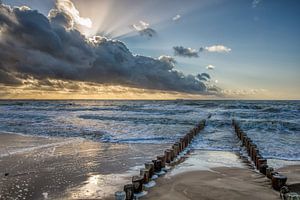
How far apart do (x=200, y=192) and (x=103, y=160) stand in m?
4.75

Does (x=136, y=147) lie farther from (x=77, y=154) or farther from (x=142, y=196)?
(x=142, y=196)

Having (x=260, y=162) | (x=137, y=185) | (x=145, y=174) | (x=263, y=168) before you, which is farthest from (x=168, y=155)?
(x=137, y=185)

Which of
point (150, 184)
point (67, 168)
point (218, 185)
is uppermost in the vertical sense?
point (218, 185)

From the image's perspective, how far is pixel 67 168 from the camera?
9.35 m

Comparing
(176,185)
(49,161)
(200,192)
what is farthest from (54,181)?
(200,192)

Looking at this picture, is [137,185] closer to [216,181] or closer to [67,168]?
[216,181]

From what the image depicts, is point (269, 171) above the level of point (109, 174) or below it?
above

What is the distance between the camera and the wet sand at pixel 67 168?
705 centimetres

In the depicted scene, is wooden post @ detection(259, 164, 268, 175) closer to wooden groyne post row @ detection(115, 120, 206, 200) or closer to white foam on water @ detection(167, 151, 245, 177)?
white foam on water @ detection(167, 151, 245, 177)

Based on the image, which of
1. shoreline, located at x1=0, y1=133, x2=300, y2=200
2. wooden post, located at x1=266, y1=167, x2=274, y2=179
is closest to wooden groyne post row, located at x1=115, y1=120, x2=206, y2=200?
shoreline, located at x1=0, y1=133, x2=300, y2=200

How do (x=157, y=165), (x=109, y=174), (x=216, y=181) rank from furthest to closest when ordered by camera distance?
(x=157, y=165), (x=109, y=174), (x=216, y=181)

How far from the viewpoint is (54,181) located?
25.8ft

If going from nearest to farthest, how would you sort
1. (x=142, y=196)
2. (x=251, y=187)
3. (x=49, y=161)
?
1. (x=142, y=196)
2. (x=251, y=187)
3. (x=49, y=161)

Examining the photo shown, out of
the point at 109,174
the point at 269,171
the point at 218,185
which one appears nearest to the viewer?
the point at 218,185
